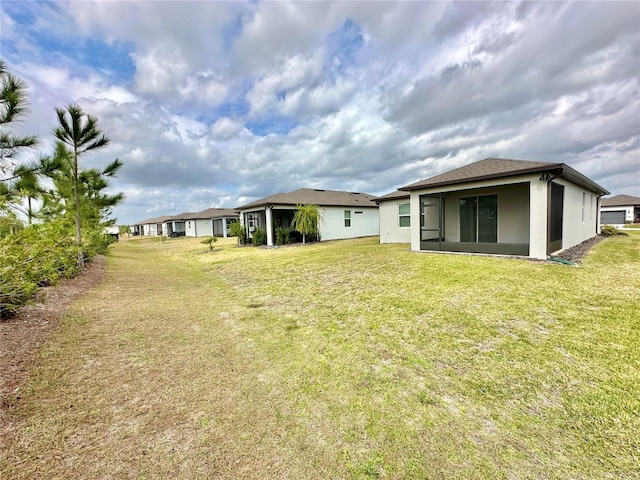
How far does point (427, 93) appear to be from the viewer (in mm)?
18641

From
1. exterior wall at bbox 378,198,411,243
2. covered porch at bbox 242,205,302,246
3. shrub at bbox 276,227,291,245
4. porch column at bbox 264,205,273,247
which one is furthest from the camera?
covered porch at bbox 242,205,302,246

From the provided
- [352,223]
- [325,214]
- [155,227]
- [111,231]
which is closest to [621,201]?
[352,223]

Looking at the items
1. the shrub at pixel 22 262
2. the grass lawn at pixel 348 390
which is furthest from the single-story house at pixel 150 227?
the grass lawn at pixel 348 390

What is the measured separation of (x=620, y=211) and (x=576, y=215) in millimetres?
33756

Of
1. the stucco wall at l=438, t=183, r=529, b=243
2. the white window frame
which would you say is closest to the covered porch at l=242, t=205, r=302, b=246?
the white window frame

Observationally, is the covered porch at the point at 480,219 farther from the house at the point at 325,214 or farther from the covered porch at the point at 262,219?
the covered porch at the point at 262,219

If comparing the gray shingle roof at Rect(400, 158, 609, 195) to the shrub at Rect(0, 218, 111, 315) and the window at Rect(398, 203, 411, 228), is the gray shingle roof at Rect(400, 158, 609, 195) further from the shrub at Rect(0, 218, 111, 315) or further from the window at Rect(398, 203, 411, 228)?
the shrub at Rect(0, 218, 111, 315)

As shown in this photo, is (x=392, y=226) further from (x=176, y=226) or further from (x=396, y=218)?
(x=176, y=226)

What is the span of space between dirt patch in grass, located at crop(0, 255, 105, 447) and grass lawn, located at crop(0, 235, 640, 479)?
135 mm

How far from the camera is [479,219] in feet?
42.9

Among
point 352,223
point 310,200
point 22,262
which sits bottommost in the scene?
point 22,262

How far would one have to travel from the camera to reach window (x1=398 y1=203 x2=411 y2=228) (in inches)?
627

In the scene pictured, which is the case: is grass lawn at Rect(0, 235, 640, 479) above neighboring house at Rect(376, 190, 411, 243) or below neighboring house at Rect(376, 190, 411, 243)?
below

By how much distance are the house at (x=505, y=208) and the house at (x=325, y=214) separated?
903 centimetres
